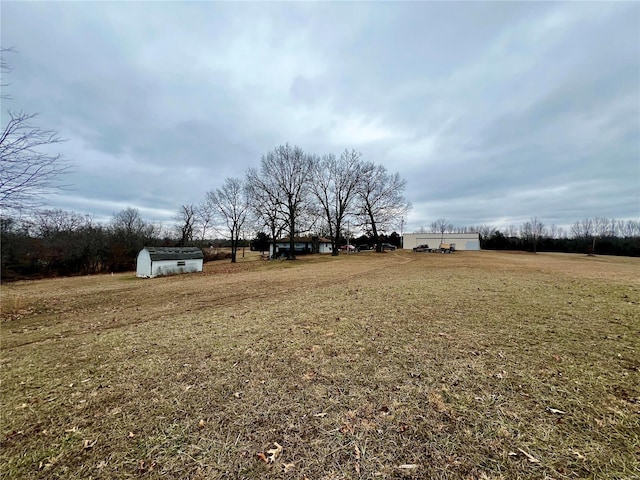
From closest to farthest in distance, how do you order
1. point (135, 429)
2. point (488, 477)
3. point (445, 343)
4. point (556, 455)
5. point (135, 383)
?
point (488, 477), point (556, 455), point (135, 429), point (135, 383), point (445, 343)

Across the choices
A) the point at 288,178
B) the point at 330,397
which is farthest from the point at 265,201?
the point at 330,397

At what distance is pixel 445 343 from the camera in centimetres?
481

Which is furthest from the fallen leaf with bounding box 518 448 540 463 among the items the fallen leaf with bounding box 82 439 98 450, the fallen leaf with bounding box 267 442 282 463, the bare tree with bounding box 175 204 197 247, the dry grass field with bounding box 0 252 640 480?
the bare tree with bounding box 175 204 197 247

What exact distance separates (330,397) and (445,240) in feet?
196

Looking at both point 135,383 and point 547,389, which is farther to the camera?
point 135,383

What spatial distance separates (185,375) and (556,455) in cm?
448

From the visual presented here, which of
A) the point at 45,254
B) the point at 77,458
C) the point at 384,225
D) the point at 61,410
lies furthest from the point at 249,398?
the point at 384,225

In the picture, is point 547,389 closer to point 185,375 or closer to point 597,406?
point 597,406

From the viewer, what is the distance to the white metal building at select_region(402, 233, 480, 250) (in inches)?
2152

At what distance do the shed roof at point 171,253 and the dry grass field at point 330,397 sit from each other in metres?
13.9

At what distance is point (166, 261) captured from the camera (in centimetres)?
2039

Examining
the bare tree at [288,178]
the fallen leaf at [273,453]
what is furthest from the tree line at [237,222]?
the fallen leaf at [273,453]

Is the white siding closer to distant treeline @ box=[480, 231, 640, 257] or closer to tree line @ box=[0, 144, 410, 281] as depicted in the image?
tree line @ box=[0, 144, 410, 281]

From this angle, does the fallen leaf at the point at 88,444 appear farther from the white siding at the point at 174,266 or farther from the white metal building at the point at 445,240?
the white metal building at the point at 445,240
